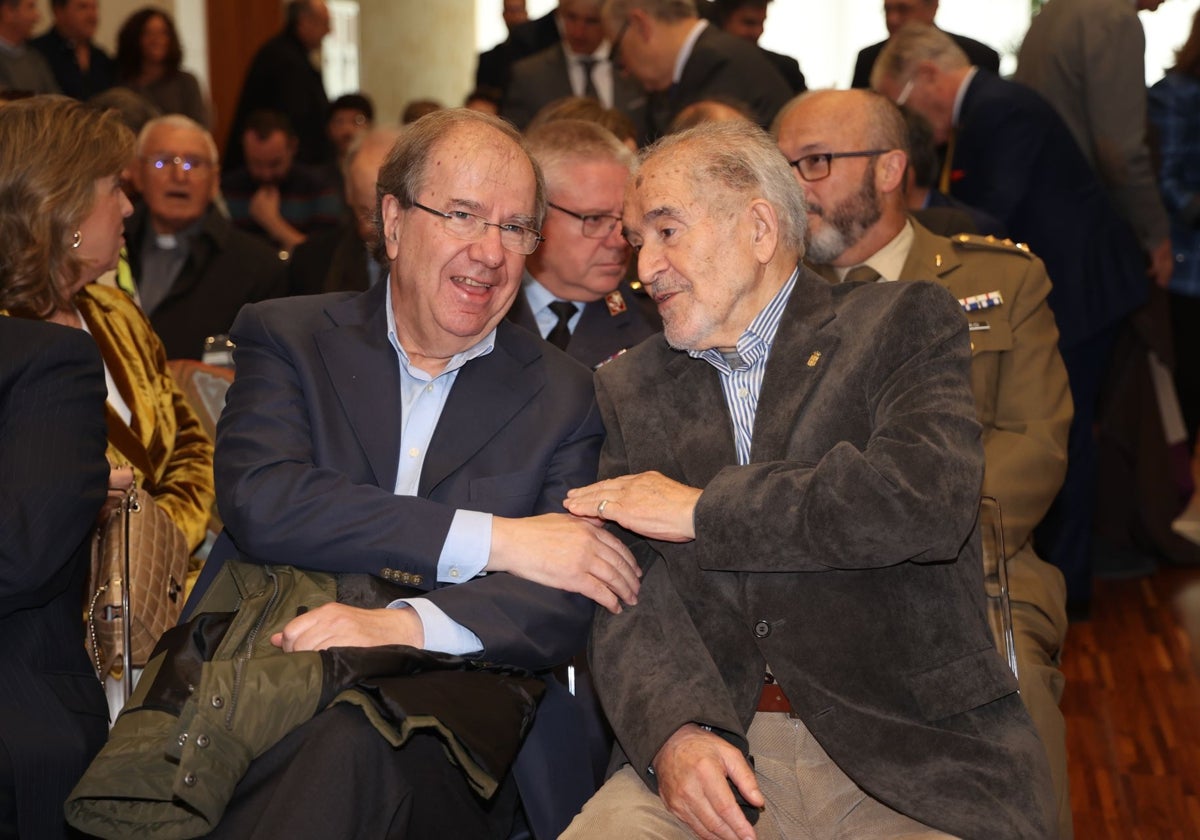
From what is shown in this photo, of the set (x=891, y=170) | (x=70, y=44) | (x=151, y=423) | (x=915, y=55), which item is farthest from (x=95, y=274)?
(x=70, y=44)

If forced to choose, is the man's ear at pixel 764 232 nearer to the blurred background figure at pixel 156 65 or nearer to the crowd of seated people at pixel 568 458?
the crowd of seated people at pixel 568 458

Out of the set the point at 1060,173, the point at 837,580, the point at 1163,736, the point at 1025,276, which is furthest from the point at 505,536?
the point at 1060,173

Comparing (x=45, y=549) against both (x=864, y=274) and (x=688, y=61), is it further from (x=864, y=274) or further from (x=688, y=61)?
(x=688, y=61)

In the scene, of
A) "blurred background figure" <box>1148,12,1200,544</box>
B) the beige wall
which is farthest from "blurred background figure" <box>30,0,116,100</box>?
"blurred background figure" <box>1148,12,1200,544</box>

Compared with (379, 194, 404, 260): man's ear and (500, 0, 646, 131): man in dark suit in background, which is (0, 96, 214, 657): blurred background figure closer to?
(379, 194, 404, 260): man's ear

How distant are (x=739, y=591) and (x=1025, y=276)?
4.69 ft

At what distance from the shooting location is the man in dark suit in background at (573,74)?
6559 millimetres

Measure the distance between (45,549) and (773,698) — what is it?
1252 millimetres

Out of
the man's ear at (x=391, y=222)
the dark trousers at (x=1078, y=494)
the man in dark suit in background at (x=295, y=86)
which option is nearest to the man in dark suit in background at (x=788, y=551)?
the man's ear at (x=391, y=222)

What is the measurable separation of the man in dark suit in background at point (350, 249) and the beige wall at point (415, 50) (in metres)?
6.30

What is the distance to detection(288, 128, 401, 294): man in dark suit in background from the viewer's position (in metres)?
5.12

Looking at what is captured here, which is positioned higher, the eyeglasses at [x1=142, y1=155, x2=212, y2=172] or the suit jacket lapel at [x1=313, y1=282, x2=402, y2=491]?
the suit jacket lapel at [x1=313, y1=282, x2=402, y2=491]

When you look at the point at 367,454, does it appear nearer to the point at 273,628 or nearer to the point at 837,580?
the point at 273,628

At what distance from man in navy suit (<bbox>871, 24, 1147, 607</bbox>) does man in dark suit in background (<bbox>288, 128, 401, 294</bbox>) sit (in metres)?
1.92
